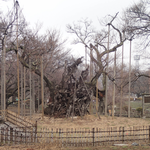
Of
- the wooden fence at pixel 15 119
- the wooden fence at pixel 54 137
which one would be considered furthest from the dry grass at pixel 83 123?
the wooden fence at pixel 54 137

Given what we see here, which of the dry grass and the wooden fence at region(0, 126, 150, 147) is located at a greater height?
the wooden fence at region(0, 126, 150, 147)

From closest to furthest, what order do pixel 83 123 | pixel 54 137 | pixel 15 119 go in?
pixel 54 137 → pixel 15 119 → pixel 83 123

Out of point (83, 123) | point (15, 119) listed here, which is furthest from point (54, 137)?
point (83, 123)

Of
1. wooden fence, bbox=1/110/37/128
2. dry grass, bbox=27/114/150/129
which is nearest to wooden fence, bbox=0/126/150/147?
wooden fence, bbox=1/110/37/128

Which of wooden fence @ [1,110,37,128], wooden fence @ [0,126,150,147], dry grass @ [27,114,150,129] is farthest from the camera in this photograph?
dry grass @ [27,114,150,129]

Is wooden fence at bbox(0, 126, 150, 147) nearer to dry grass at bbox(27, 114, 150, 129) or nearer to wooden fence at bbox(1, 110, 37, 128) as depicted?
wooden fence at bbox(1, 110, 37, 128)

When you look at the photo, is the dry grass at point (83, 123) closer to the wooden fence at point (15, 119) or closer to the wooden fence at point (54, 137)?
the wooden fence at point (15, 119)

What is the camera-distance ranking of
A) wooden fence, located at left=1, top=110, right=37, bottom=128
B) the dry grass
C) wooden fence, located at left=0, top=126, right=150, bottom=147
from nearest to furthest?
wooden fence, located at left=0, top=126, right=150, bottom=147, wooden fence, located at left=1, top=110, right=37, bottom=128, the dry grass

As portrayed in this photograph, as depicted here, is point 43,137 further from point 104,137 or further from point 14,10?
point 14,10

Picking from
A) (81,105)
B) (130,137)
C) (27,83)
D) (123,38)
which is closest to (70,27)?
(123,38)

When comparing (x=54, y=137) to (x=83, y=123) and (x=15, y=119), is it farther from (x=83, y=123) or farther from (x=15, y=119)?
(x=83, y=123)

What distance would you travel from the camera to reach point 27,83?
63.5 ft

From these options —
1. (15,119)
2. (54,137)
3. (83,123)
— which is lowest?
(83,123)

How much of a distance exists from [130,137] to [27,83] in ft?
44.6
